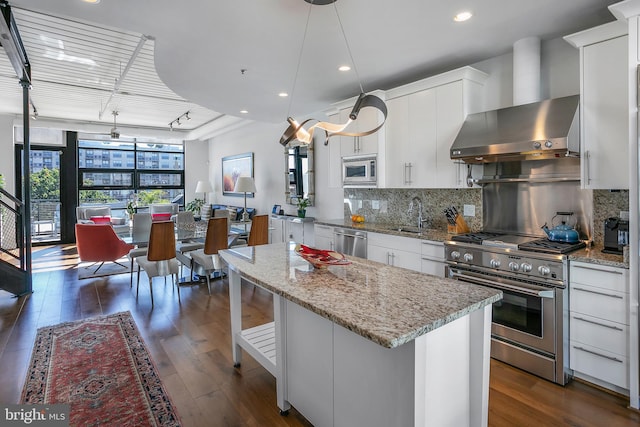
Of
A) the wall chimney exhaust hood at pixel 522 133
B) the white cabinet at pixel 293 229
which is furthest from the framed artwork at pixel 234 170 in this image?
the wall chimney exhaust hood at pixel 522 133

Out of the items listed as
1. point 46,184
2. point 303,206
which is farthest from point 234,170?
point 46,184

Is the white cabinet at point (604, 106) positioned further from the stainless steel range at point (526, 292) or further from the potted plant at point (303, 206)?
the potted plant at point (303, 206)

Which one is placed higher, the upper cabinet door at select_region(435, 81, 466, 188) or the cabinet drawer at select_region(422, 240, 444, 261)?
the upper cabinet door at select_region(435, 81, 466, 188)

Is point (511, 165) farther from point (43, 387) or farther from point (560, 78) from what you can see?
point (43, 387)

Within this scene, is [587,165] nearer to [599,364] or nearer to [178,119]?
[599,364]

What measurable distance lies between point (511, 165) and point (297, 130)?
84.0 inches

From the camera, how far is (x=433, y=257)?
3320mm

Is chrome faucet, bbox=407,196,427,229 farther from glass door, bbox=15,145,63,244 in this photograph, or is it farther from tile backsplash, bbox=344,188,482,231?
glass door, bbox=15,145,63,244

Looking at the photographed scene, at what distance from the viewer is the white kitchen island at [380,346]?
140 cm

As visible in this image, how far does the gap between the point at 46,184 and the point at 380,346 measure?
9.93m

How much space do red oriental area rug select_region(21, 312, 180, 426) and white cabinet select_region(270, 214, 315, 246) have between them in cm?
282

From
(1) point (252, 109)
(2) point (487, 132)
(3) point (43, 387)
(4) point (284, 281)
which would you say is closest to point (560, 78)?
(2) point (487, 132)

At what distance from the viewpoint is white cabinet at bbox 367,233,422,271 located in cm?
348

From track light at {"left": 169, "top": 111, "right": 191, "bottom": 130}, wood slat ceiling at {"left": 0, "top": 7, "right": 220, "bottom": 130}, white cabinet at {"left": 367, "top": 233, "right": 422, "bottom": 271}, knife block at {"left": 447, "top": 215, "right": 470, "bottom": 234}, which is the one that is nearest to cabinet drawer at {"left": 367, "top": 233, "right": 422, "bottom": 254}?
white cabinet at {"left": 367, "top": 233, "right": 422, "bottom": 271}
